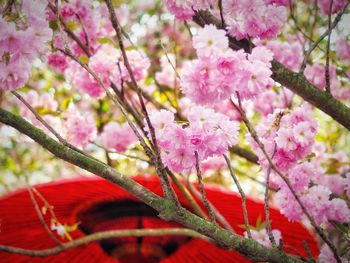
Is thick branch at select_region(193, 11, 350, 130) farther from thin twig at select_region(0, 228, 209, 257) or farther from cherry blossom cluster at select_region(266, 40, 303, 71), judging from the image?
cherry blossom cluster at select_region(266, 40, 303, 71)

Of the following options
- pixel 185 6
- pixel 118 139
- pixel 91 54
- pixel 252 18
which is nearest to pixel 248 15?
pixel 252 18

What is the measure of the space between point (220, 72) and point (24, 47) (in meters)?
0.59

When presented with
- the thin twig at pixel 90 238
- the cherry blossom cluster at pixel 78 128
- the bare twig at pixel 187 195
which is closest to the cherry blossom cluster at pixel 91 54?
the cherry blossom cluster at pixel 78 128

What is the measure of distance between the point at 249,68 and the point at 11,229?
3.66 ft

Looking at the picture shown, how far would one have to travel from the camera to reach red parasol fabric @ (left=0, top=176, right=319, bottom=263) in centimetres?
161

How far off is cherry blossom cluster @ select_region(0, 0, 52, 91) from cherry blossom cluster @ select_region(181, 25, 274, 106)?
466mm

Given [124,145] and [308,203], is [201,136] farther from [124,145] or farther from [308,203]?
[124,145]

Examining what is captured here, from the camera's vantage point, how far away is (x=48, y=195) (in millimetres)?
1699

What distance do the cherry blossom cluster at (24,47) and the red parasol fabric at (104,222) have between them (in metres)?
0.62

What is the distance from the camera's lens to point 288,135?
156 centimetres

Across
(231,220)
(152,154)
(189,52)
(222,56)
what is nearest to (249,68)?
(222,56)

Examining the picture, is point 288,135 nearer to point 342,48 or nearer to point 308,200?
point 308,200

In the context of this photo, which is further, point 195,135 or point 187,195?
point 187,195

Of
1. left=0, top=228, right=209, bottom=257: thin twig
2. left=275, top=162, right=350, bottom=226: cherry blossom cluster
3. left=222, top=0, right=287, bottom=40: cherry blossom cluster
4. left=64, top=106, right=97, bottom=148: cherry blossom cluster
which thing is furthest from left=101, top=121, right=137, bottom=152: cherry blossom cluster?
left=0, top=228, right=209, bottom=257: thin twig
